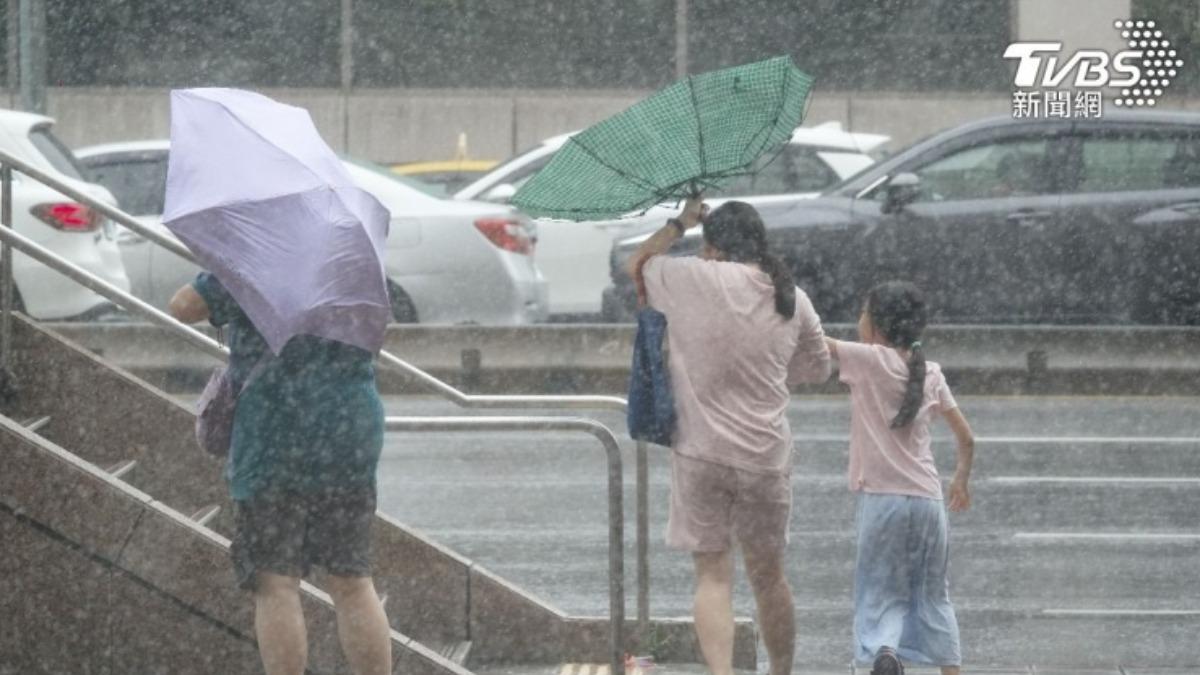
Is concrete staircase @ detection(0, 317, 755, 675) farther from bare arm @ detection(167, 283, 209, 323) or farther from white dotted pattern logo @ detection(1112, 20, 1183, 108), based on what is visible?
white dotted pattern logo @ detection(1112, 20, 1183, 108)

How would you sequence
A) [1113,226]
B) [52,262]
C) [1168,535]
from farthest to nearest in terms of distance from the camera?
[1113,226]
[1168,535]
[52,262]

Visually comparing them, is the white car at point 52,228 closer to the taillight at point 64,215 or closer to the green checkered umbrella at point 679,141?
the taillight at point 64,215

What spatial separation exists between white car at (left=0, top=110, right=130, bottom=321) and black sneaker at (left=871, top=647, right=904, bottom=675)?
743cm

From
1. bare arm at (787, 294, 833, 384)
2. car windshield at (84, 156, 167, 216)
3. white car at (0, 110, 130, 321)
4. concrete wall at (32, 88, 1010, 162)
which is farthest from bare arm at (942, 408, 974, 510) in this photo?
concrete wall at (32, 88, 1010, 162)

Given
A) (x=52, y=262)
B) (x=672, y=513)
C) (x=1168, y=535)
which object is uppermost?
(x=52, y=262)

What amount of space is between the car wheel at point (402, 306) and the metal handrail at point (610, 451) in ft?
33.3

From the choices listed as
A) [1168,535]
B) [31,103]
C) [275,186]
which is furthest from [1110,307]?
[31,103]

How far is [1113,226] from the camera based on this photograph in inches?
654

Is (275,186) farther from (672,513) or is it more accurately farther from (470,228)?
(470,228)

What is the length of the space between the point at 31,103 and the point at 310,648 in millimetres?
20293

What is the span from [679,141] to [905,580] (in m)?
1.55

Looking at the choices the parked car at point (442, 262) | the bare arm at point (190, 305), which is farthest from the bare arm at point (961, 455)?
the parked car at point (442, 262)

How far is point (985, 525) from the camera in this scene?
A: 426 inches

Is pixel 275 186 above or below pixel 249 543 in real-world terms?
above
